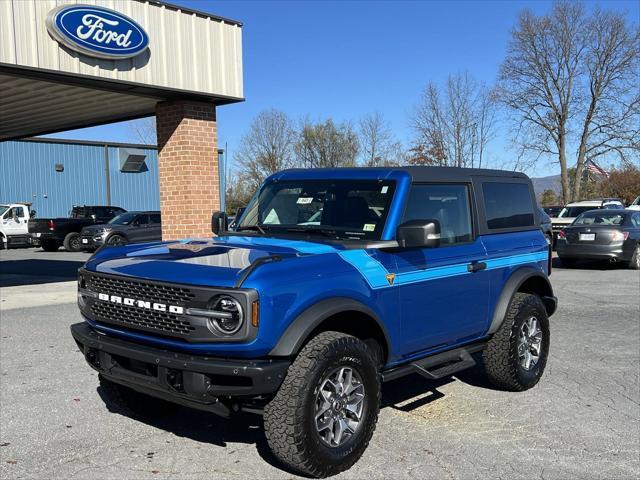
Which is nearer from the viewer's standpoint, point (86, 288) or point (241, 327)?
point (241, 327)

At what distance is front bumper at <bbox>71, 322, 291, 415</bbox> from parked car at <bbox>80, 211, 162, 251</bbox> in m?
17.3

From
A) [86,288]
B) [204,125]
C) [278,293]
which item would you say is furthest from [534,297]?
[204,125]

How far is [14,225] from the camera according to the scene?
83.9ft

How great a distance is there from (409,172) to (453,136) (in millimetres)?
25394

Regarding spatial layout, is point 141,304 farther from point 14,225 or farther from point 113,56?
point 14,225

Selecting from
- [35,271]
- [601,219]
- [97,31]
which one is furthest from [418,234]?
[35,271]

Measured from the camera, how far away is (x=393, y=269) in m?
4.15

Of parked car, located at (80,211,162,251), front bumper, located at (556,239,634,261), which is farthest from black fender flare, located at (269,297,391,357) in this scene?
parked car, located at (80,211,162,251)

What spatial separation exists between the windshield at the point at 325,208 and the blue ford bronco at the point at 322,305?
0.01 m

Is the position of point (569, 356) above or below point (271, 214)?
below

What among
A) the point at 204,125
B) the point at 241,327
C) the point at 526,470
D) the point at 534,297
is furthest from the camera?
the point at 204,125

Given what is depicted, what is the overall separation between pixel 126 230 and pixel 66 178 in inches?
459

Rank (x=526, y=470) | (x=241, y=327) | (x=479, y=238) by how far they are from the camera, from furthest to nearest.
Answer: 1. (x=479, y=238)
2. (x=526, y=470)
3. (x=241, y=327)

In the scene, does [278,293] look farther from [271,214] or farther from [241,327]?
[271,214]
